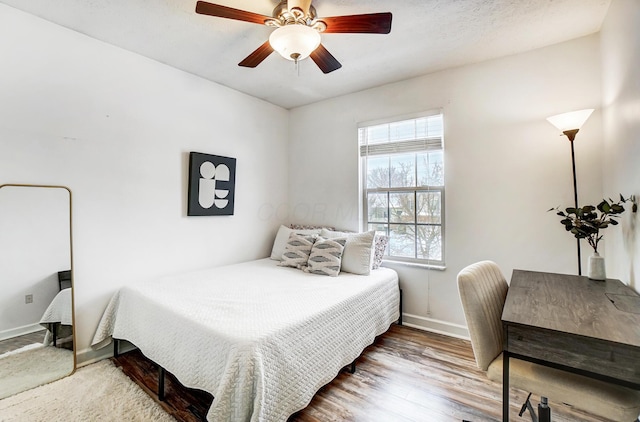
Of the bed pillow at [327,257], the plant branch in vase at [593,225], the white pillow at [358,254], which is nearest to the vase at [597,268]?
the plant branch in vase at [593,225]

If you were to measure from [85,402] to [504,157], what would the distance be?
11.9ft

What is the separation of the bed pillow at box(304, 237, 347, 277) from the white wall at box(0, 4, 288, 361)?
3.40 ft

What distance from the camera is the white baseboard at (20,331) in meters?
1.91

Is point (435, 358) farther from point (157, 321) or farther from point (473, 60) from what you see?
point (473, 60)

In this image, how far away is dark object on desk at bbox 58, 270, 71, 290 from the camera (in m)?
2.13

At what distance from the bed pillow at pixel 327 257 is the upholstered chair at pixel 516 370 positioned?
54.5 inches

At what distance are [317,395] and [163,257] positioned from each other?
6.04 feet

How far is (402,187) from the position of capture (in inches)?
123

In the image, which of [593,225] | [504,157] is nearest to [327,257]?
[504,157]

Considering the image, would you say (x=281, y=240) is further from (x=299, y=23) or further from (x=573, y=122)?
(x=573, y=122)

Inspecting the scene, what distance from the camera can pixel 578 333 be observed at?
105cm

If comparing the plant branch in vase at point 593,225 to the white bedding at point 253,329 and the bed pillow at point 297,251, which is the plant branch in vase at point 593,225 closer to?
the white bedding at point 253,329

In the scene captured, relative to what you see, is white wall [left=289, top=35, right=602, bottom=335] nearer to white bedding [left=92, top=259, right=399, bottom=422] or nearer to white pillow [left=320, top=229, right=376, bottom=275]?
white pillow [left=320, top=229, right=376, bottom=275]

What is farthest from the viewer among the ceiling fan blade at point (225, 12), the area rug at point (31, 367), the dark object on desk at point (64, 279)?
the dark object on desk at point (64, 279)
